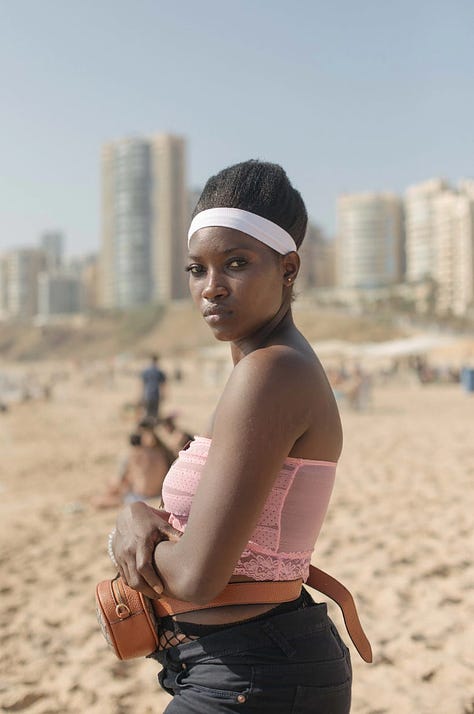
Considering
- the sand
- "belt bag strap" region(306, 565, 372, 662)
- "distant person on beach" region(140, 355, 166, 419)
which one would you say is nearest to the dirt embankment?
"distant person on beach" region(140, 355, 166, 419)

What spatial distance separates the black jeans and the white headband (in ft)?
2.12

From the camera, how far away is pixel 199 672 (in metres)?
1.21

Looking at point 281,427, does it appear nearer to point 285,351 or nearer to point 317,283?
point 285,351

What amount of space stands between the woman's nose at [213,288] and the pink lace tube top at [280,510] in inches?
9.9

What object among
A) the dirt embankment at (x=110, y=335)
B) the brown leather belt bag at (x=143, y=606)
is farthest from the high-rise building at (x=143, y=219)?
the brown leather belt bag at (x=143, y=606)

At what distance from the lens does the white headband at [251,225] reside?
123cm

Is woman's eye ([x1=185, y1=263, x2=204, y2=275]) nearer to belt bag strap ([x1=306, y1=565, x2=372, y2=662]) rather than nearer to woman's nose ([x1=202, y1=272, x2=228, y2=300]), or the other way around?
woman's nose ([x1=202, y1=272, x2=228, y2=300])

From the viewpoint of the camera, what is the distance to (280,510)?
120 cm

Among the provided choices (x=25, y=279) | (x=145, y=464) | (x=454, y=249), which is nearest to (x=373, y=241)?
(x=454, y=249)

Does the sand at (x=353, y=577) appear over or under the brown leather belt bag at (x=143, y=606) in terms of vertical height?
under

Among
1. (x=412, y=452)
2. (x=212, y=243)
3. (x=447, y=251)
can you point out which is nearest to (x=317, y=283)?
(x=447, y=251)

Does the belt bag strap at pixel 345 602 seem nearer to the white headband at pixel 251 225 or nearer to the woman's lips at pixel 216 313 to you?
the woman's lips at pixel 216 313

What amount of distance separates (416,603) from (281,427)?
125 inches

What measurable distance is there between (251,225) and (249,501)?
466mm
